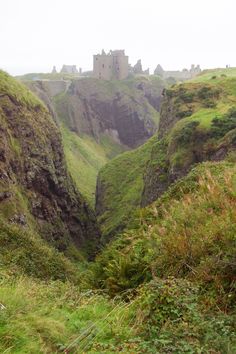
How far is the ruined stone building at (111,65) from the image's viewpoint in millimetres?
144000

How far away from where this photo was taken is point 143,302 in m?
6.98

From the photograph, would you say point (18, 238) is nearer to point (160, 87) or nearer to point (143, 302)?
point (143, 302)

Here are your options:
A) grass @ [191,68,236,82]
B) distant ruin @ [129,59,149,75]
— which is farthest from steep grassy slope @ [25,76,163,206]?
grass @ [191,68,236,82]

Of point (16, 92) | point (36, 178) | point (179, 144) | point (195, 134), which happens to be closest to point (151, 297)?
point (195, 134)

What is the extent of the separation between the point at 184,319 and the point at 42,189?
142 ft

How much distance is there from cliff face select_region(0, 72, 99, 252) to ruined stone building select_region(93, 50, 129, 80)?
3453 inches

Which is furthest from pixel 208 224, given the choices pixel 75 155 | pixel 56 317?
pixel 75 155

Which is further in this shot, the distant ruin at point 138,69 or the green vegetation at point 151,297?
the distant ruin at point 138,69

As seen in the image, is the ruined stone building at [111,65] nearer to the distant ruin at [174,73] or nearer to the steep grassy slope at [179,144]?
the distant ruin at [174,73]

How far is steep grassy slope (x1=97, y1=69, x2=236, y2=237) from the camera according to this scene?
137 ft

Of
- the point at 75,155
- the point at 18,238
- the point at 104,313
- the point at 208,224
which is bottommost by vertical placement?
the point at 75,155

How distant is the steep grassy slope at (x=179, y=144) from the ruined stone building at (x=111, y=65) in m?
67.9

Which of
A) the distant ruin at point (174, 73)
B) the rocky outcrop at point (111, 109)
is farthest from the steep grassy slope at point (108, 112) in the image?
the distant ruin at point (174, 73)

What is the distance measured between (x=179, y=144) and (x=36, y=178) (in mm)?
14522
